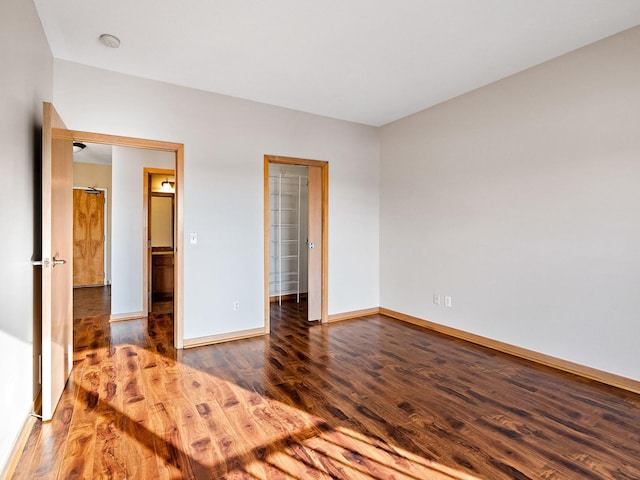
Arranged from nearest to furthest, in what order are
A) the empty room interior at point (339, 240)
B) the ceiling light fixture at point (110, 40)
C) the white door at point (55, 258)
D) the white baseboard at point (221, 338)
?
the empty room interior at point (339, 240)
the white door at point (55, 258)
the ceiling light fixture at point (110, 40)
the white baseboard at point (221, 338)

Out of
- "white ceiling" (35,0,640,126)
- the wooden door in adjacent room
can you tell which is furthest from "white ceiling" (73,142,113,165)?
"white ceiling" (35,0,640,126)

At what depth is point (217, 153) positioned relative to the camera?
385cm

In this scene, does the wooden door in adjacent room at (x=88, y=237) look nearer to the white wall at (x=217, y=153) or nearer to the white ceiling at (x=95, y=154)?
the white ceiling at (x=95, y=154)

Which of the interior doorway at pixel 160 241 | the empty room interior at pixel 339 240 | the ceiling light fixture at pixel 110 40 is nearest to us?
the empty room interior at pixel 339 240

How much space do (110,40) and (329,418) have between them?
3283mm

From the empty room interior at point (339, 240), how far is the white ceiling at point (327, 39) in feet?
0.08

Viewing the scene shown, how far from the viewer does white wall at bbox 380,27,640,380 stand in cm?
274

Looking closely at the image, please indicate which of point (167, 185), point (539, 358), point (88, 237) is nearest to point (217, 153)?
point (167, 185)

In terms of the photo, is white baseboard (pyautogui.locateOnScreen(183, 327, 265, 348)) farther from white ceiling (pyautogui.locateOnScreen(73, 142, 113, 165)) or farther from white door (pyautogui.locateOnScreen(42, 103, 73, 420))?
white ceiling (pyautogui.locateOnScreen(73, 142, 113, 165))

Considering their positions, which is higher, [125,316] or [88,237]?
[88,237]

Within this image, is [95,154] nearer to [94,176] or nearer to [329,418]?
[94,176]

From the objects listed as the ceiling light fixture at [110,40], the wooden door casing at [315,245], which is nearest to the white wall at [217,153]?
the wooden door casing at [315,245]

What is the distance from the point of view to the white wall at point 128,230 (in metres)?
4.77

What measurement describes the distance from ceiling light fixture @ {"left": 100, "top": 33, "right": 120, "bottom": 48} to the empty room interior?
0.10 m
